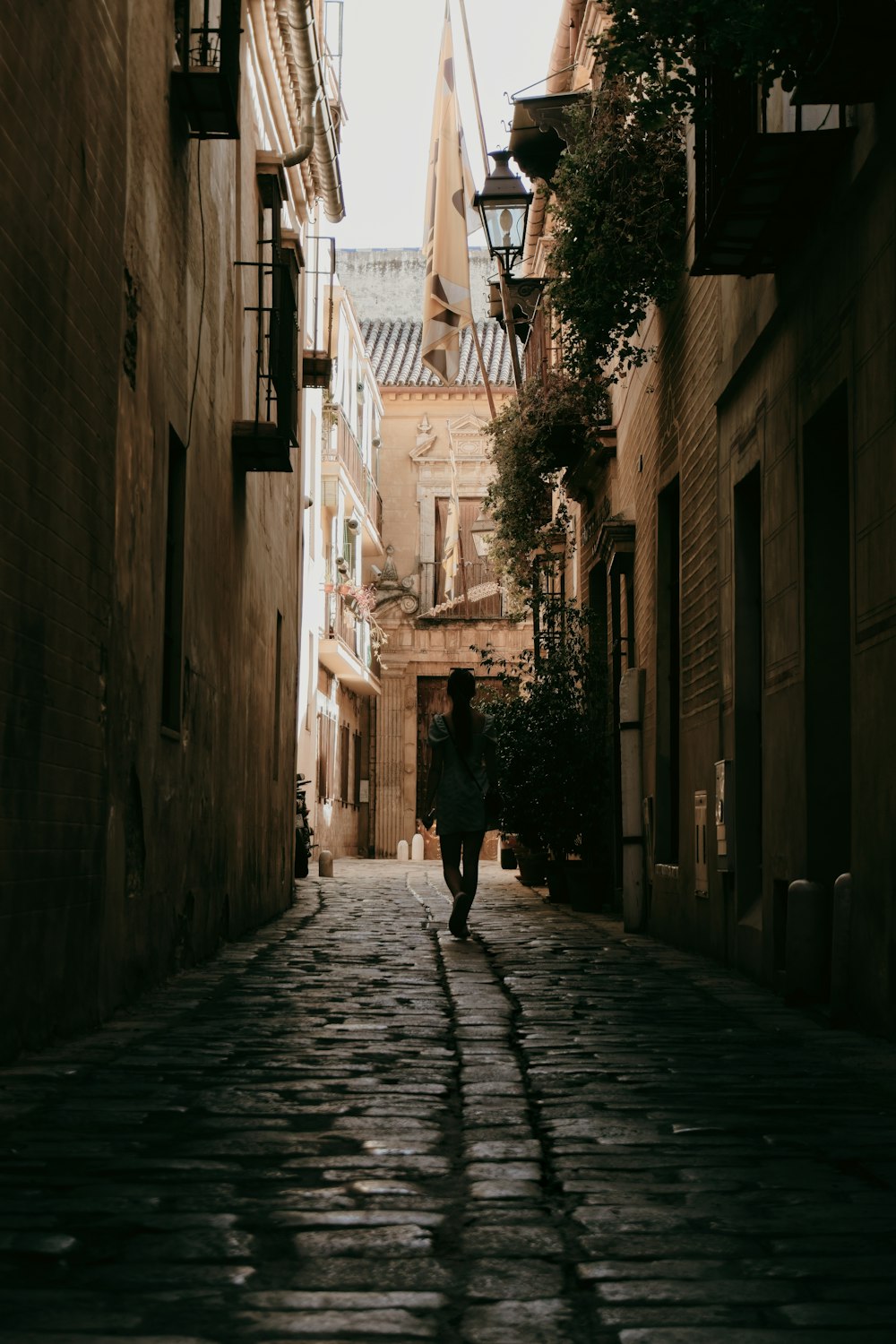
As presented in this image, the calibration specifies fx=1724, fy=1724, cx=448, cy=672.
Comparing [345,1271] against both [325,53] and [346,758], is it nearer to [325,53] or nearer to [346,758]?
[325,53]

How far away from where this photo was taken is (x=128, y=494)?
7.59 m

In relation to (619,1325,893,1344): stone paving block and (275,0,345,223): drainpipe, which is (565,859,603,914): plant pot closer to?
(275,0,345,223): drainpipe

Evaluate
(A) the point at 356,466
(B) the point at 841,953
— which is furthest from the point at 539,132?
(A) the point at 356,466

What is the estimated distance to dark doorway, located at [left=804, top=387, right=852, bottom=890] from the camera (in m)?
7.98

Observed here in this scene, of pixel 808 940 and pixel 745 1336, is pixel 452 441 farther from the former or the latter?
pixel 745 1336

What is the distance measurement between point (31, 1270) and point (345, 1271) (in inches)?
23.2

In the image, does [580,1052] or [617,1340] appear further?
[580,1052]

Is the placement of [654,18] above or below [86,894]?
above

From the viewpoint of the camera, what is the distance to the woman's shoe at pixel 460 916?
11.2m

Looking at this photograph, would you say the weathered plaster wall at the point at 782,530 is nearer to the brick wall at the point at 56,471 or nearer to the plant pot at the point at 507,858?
the brick wall at the point at 56,471

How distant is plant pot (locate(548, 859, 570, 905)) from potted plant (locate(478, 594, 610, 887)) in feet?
0.30

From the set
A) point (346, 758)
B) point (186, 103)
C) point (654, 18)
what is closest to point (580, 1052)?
point (654, 18)

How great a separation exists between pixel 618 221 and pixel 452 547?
31.0 m

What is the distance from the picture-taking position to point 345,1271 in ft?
10.7
